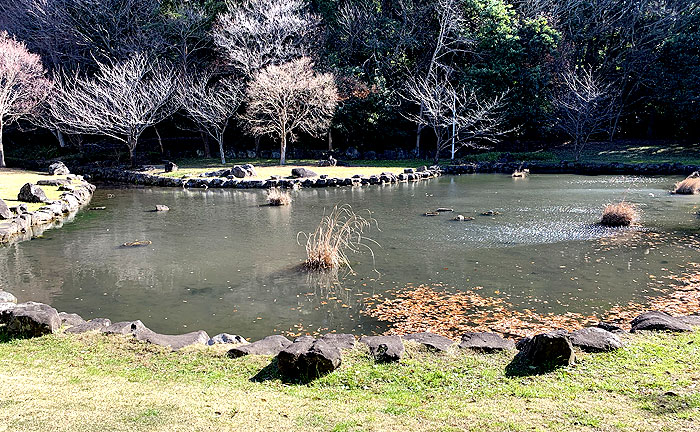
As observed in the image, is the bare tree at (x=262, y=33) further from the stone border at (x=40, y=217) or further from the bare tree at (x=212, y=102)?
the stone border at (x=40, y=217)

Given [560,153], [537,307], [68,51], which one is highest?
[68,51]

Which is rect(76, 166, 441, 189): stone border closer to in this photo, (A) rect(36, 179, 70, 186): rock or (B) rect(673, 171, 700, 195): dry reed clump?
(A) rect(36, 179, 70, 186): rock

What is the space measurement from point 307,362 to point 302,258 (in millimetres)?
6512

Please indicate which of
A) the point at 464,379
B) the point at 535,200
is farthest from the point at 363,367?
the point at 535,200

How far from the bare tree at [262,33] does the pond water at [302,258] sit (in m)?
16.7

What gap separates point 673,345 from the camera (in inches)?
228

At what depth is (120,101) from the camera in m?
31.0

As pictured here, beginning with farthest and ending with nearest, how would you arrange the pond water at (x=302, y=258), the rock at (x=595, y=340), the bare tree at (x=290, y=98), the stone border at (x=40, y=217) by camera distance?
1. the bare tree at (x=290, y=98)
2. the stone border at (x=40, y=217)
3. the pond water at (x=302, y=258)
4. the rock at (x=595, y=340)

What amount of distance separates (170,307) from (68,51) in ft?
117

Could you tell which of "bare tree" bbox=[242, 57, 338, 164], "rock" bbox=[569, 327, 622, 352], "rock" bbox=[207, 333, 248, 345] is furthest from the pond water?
"bare tree" bbox=[242, 57, 338, 164]

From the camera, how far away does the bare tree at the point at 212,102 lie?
32469 mm

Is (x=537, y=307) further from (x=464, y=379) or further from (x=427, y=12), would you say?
(x=427, y=12)

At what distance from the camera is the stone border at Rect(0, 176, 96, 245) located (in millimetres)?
14422

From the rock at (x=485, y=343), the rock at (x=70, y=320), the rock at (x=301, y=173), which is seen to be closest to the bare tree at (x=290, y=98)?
the rock at (x=301, y=173)
